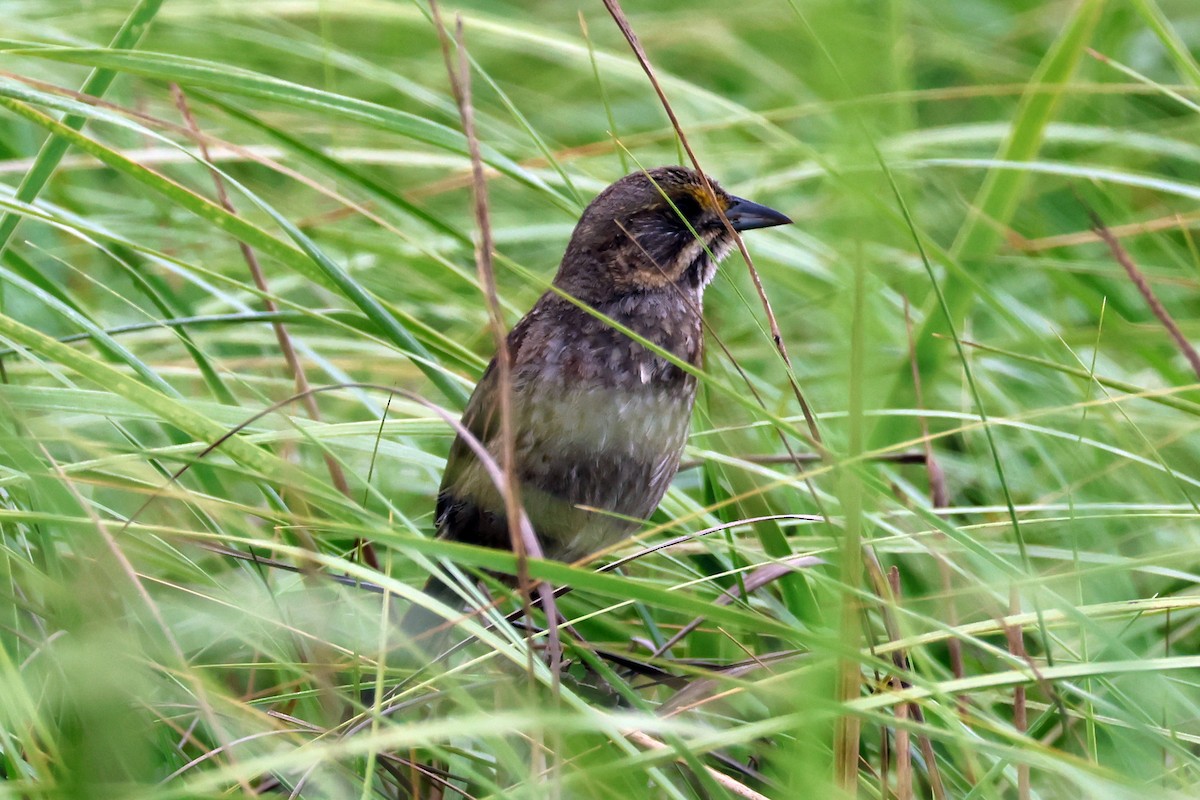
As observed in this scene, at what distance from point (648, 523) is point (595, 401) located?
428 mm

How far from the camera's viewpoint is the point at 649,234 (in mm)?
2973

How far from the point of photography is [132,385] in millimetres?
1923

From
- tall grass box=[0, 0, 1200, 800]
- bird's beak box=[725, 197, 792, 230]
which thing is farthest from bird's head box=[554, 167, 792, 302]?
tall grass box=[0, 0, 1200, 800]

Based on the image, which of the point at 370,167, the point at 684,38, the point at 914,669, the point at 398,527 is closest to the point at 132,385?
the point at 398,527

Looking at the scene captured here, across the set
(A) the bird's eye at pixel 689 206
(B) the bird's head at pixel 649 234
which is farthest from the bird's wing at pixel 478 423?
(A) the bird's eye at pixel 689 206

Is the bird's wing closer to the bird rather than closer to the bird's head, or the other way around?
the bird

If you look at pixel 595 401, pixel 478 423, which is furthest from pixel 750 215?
pixel 478 423

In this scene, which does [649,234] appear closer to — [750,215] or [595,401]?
[750,215]

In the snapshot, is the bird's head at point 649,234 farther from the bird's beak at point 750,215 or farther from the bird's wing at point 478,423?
the bird's wing at point 478,423

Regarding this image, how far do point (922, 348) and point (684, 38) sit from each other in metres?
3.16

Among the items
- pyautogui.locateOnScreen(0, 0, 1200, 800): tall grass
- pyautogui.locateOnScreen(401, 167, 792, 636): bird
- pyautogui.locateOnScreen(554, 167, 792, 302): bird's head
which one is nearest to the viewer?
pyautogui.locateOnScreen(0, 0, 1200, 800): tall grass

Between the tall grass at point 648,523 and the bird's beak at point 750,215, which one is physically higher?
the bird's beak at point 750,215

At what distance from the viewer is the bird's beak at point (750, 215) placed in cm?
295

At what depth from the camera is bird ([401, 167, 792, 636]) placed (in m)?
2.63
